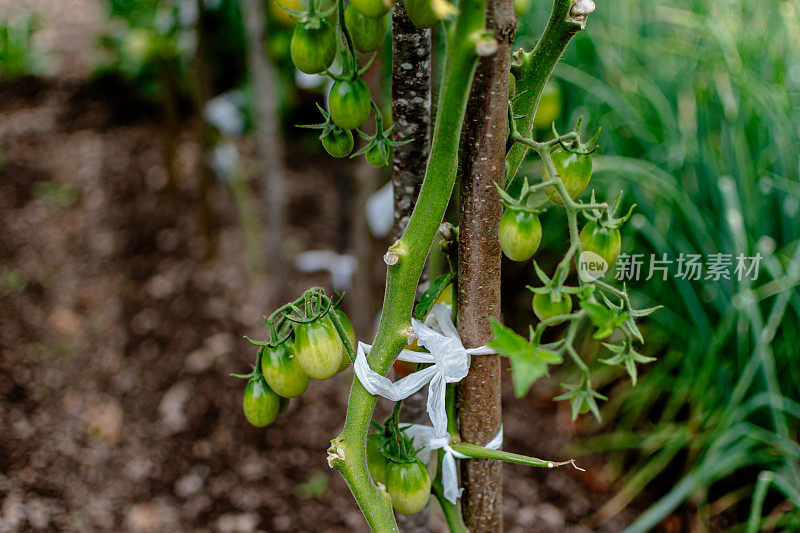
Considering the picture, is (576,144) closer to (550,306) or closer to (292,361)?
(550,306)

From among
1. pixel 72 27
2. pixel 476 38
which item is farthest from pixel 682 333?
pixel 72 27

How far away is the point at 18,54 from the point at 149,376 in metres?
2.14

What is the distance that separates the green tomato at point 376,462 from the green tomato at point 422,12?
0.46 metres

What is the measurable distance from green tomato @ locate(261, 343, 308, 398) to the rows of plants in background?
44.3 inches

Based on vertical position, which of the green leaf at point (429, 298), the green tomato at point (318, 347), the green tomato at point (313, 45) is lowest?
the green tomato at point (318, 347)

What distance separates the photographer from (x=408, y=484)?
711mm

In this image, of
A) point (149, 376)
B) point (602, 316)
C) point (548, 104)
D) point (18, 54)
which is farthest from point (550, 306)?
point (18, 54)

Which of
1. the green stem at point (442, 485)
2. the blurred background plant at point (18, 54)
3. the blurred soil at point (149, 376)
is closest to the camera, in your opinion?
the green stem at point (442, 485)

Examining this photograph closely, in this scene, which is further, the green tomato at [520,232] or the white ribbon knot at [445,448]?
the white ribbon knot at [445,448]

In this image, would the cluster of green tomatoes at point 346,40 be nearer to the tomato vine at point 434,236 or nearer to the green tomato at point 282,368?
the tomato vine at point 434,236

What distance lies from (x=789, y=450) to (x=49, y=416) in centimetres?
192

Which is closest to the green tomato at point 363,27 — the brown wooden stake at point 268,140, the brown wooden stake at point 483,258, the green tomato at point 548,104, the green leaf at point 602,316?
the brown wooden stake at point 483,258

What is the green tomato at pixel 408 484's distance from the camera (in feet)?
2.33

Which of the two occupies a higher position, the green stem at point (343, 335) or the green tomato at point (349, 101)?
the green tomato at point (349, 101)
